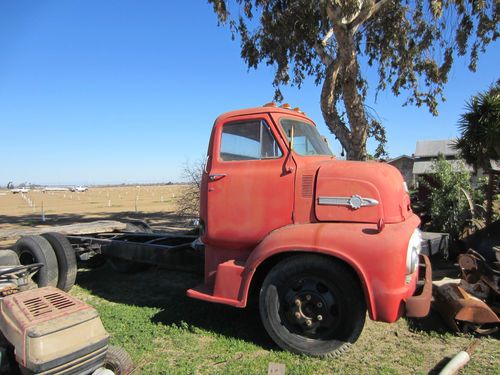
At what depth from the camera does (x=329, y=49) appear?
12.8 meters

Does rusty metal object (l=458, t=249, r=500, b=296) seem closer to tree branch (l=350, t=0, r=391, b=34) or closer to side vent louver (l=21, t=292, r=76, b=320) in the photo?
side vent louver (l=21, t=292, r=76, b=320)

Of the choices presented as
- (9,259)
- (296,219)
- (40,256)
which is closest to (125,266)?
(40,256)

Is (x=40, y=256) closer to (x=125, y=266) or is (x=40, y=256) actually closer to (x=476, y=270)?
(x=125, y=266)

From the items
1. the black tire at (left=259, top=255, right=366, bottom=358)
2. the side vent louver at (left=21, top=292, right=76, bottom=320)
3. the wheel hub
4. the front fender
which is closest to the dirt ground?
the side vent louver at (left=21, top=292, right=76, bottom=320)

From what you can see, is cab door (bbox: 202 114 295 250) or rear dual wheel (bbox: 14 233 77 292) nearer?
cab door (bbox: 202 114 295 250)

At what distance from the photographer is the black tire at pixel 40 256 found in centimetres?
548

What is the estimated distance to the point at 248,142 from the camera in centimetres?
438

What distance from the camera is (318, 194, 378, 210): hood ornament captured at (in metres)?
3.73

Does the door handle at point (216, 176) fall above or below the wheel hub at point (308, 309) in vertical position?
above

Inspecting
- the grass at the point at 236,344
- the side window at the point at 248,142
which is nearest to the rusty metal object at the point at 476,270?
the grass at the point at 236,344

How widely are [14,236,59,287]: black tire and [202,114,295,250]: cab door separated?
2.63 m

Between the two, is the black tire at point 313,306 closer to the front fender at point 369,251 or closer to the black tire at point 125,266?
the front fender at point 369,251

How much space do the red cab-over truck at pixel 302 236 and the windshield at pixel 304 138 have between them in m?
0.02

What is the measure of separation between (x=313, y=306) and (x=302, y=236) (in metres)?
0.68
